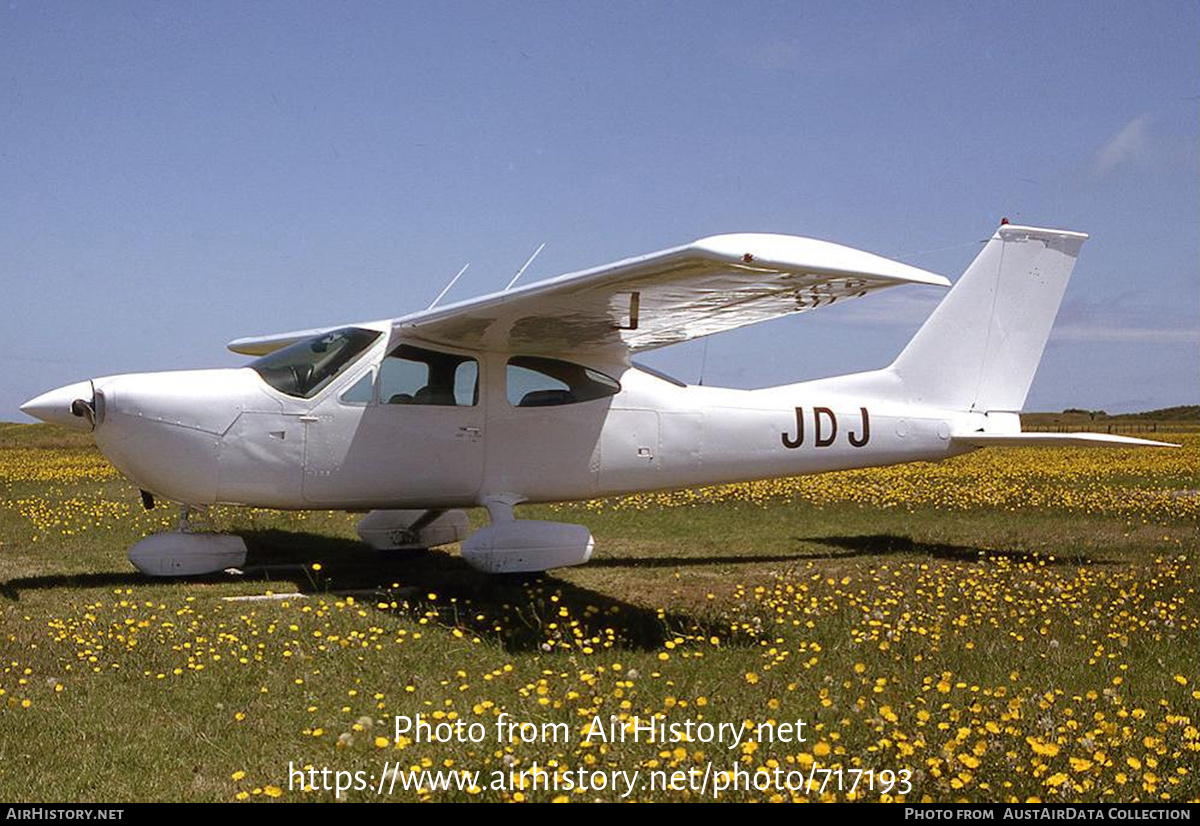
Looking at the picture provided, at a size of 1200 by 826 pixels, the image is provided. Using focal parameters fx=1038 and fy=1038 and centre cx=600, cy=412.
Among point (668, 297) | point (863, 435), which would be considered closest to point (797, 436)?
point (863, 435)

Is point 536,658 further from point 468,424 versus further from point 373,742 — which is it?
point 468,424

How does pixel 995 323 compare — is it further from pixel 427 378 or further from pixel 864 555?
pixel 427 378

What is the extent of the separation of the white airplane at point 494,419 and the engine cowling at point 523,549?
14 millimetres

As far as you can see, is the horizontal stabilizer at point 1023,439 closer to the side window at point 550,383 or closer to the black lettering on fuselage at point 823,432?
the black lettering on fuselage at point 823,432

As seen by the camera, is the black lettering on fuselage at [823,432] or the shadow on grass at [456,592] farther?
the black lettering on fuselage at [823,432]

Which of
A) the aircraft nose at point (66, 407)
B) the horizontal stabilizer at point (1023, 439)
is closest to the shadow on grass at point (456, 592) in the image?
the aircraft nose at point (66, 407)

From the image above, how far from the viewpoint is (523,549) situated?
864 centimetres

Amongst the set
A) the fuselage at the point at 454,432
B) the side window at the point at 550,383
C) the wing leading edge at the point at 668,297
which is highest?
the wing leading edge at the point at 668,297

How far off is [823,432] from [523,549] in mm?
3792

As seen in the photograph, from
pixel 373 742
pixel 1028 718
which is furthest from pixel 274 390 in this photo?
pixel 1028 718

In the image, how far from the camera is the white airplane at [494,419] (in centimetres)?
832

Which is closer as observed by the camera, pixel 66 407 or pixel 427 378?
pixel 66 407

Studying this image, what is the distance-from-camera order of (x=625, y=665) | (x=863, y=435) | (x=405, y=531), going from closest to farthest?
(x=625, y=665) → (x=405, y=531) → (x=863, y=435)

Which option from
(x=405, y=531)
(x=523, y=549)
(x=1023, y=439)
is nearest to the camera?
(x=523, y=549)
